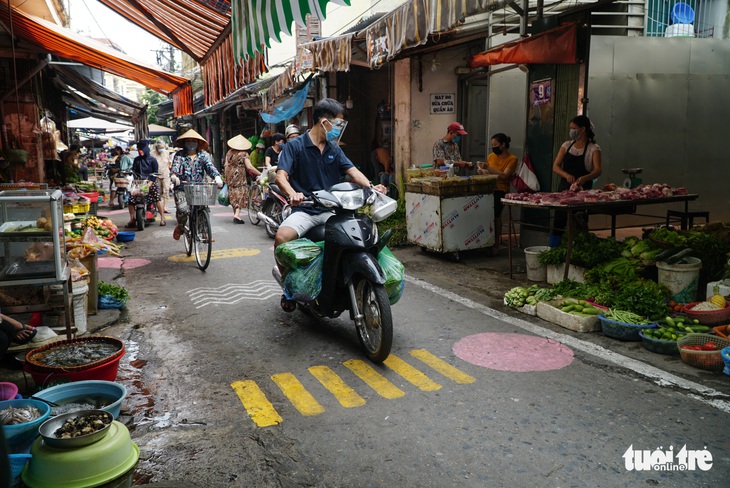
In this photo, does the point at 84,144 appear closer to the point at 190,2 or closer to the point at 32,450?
the point at 190,2

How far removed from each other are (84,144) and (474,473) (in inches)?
1626

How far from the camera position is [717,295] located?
545 cm

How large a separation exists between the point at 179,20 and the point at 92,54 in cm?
341

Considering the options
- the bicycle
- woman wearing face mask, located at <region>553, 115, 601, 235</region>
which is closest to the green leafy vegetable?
the bicycle

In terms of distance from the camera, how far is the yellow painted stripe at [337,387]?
13.4 feet

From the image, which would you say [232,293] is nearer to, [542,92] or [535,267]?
[535,267]

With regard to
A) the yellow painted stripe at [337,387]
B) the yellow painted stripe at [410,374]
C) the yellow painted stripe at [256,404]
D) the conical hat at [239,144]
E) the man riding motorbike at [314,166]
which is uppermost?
the conical hat at [239,144]

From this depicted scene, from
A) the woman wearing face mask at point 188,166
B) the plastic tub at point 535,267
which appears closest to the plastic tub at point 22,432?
the plastic tub at point 535,267

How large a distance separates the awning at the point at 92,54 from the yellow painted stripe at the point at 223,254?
9.44 ft

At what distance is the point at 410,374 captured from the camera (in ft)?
15.0

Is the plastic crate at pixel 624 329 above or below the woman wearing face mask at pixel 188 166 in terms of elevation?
below

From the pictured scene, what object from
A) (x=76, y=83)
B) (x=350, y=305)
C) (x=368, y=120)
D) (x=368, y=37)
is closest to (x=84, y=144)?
(x=76, y=83)
